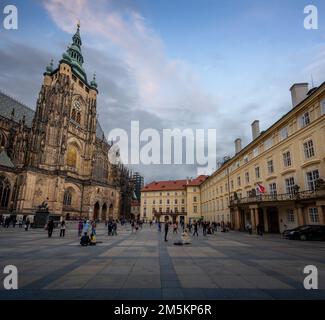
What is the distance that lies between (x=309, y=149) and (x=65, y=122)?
50.5m

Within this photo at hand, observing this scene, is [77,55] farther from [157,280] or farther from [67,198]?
[157,280]

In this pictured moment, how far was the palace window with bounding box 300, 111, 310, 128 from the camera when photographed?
844 inches

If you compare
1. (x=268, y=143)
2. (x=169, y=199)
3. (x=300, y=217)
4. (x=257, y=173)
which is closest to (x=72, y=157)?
(x=169, y=199)

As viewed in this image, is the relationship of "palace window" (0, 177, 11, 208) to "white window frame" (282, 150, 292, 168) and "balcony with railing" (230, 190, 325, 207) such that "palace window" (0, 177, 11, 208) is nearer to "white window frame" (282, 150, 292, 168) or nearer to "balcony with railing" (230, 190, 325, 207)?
"balcony with railing" (230, 190, 325, 207)

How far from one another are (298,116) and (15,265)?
87.7 feet

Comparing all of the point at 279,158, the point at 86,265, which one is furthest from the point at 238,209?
the point at 86,265

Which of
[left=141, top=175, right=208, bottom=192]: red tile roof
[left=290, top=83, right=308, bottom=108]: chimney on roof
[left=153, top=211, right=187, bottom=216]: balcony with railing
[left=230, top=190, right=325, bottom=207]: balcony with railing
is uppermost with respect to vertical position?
[left=290, top=83, right=308, bottom=108]: chimney on roof

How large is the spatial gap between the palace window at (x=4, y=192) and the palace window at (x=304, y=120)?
50.1m

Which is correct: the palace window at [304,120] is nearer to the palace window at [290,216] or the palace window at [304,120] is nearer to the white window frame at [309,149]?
the white window frame at [309,149]

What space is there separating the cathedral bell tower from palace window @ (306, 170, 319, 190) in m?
46.5

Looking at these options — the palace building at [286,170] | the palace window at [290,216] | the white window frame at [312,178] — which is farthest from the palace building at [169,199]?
the white window frame at [312,178]

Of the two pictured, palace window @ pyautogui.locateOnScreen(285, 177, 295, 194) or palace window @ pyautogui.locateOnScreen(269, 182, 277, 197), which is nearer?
palace window @ pyautogui.locateOnScreen(285, 177, 295, 194)

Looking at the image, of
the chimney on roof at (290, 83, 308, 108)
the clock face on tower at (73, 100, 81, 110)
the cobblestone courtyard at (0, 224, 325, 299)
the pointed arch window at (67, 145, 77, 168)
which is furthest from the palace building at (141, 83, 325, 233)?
the clock face on tower at (73, 100, 81, 110)

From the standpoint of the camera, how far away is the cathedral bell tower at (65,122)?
48469mm
